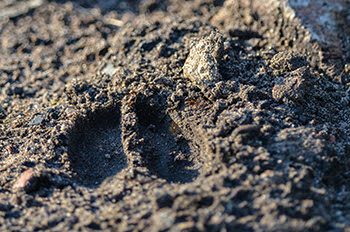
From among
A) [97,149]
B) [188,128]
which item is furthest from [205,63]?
[97,149]

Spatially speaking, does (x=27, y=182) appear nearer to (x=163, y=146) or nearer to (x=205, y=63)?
(x=163, y=146)

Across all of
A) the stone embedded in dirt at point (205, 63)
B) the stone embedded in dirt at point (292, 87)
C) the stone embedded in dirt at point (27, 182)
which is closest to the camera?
the stone embedded in dirt at point (27, 182)

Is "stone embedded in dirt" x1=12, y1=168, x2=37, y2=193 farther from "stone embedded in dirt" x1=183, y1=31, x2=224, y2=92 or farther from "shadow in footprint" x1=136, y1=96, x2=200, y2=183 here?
"stone embedded in dirt" x1=183, y1=31, x2=224, y2=92

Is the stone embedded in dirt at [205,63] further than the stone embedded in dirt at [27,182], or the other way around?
the stone embedded in dirt at [205,63]

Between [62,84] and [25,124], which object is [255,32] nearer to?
[62,84]

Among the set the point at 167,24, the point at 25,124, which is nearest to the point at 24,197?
the point at 25,124

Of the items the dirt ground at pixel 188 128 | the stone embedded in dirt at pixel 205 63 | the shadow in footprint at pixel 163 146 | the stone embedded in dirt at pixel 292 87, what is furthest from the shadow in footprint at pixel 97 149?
the stone embedded in dirt at pixel 292 87

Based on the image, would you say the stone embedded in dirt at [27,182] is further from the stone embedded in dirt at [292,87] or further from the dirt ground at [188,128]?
the stone embedded in dirt at [292,87]

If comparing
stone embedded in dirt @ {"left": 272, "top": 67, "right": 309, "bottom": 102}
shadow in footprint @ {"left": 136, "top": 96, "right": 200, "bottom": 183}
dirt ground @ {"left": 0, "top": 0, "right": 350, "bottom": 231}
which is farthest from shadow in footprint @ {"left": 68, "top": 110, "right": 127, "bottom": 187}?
stone embedded in dirt @ {"left": 272, "top": 67, "right": 309, "bottom": 102}
